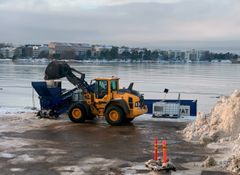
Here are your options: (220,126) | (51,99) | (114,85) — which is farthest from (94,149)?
(51,99)

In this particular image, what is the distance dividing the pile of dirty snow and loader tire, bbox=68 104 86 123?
207 inches

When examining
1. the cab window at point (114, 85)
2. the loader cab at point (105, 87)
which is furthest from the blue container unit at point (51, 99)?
the cab window at point (114, 85)

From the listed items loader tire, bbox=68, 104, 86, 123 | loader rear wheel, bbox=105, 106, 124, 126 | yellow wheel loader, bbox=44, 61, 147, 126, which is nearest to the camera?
loader rear wheel, bbox=105, 106, 124, 126

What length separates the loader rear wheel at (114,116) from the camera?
20906 millimetres

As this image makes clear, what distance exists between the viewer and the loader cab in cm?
2156

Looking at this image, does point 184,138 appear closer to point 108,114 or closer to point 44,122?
point 108,114

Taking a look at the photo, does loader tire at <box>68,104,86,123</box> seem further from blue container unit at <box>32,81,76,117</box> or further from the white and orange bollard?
the white and orange bollard

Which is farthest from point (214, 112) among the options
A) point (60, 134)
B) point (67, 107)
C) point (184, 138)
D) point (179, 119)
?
point (67, 107)

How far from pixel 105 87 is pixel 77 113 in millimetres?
1864

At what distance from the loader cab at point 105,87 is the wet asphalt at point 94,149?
145 cm

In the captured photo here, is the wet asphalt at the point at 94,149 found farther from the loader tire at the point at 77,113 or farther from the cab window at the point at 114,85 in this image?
the cab window at the point at 114,85

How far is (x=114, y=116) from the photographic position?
21.1m

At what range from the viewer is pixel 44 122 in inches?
869

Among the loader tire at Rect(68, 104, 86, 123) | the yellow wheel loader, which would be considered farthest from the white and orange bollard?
the loader tire at Rect(68, 104, 86, 123)
